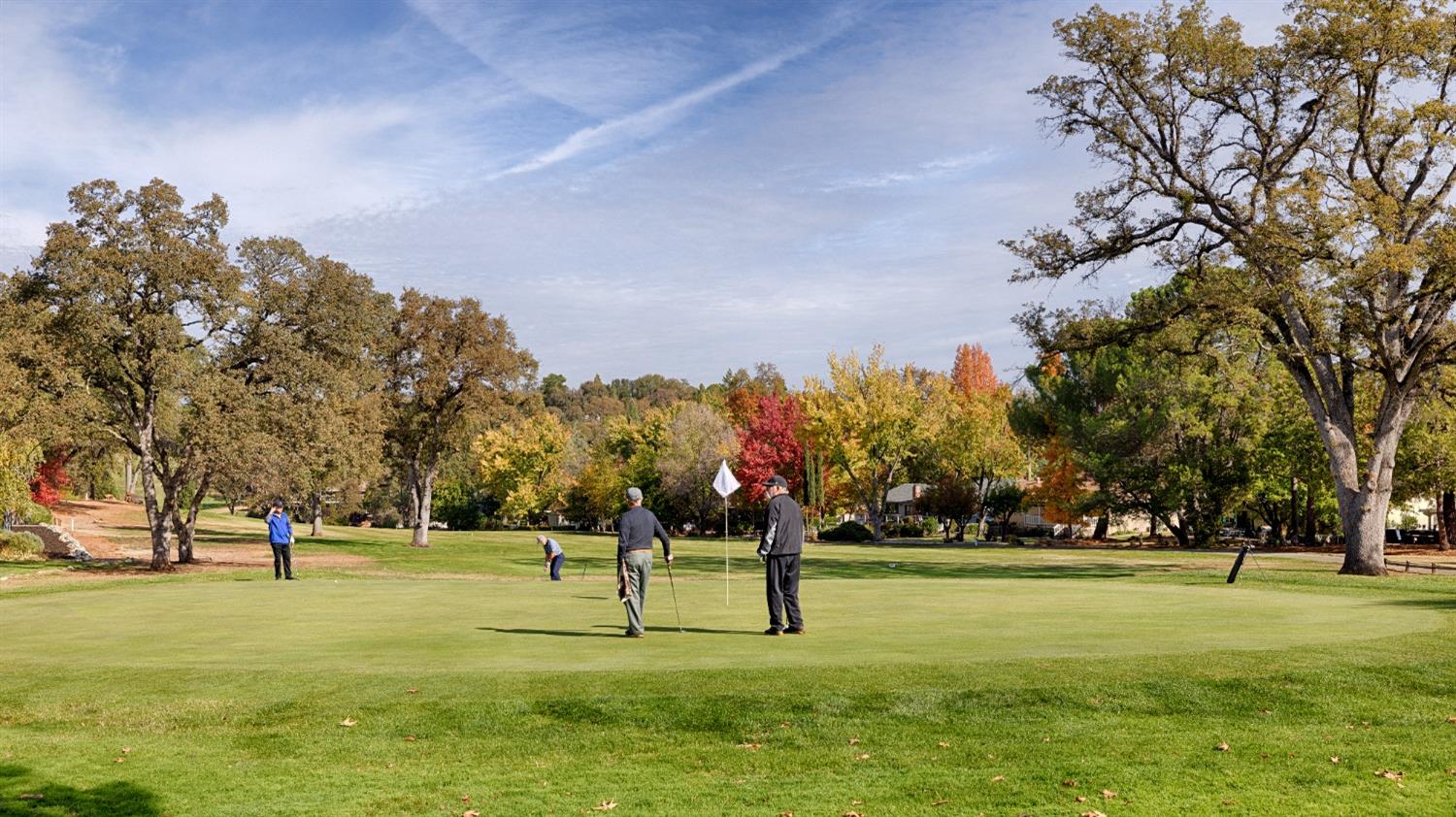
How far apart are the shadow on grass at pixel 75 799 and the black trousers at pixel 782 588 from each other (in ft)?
27.9

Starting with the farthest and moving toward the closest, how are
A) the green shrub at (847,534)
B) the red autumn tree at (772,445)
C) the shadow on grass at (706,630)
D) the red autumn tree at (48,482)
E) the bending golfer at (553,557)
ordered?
the green shrub at (847,534) < the red autumn tree at (772,445) < the red autumn tree at (48,482) < the bending golfer at (553,557) < the shadow on grass at (706,630)

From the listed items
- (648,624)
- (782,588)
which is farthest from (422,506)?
(782,588)

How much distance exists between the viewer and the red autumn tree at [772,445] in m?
80.9

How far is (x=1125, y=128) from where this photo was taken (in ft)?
120

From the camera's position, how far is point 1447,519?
6184 cm

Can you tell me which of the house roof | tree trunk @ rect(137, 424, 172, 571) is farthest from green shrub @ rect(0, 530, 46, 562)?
the house roof

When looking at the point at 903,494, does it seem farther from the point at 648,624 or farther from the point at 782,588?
the point at 782,588

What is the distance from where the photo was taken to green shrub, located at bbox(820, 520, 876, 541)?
82.5 metres

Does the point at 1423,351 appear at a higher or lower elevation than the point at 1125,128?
lower

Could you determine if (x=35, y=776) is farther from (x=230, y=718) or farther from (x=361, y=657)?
(x=361, y=657)

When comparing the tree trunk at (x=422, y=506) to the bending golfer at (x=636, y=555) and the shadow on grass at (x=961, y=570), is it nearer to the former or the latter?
the shadow on grass at (x=961, y=570)

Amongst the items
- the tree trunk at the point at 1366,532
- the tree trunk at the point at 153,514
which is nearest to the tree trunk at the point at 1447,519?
the tree trunk at the point at 1366,532

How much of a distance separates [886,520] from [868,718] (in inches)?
3894

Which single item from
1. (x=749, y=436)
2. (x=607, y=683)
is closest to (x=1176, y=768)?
(x=607, y=683)
